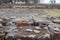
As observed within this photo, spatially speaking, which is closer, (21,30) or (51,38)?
(51,38)

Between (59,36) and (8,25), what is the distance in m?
0.55

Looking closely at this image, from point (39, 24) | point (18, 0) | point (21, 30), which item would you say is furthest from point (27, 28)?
point (18, 0)

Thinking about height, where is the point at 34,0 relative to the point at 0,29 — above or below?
below

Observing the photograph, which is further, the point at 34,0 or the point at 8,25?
the point at 34,0

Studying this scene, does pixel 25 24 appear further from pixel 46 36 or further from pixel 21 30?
pixel 46 36

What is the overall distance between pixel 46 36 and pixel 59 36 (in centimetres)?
10

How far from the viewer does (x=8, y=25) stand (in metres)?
1.60

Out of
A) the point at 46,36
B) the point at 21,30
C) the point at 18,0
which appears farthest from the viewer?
the point at 18,0

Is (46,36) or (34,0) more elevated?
(46,36)

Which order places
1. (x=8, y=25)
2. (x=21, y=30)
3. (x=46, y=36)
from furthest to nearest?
(x=8, y=25) < (x=21, y=30) < (x=46, y=36)

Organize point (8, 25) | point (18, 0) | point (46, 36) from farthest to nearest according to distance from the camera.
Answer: point (18, 0), point (8, 25), point (46, 36)

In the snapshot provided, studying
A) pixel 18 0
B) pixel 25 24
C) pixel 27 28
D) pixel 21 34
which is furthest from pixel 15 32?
pixel 18 0

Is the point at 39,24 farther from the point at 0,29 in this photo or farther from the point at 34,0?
the point at 34,0

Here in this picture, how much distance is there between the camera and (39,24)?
5.35ft
